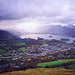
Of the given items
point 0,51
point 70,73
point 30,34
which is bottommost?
point 70,73

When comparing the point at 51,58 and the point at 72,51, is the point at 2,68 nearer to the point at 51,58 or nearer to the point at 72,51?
the point at 51,58

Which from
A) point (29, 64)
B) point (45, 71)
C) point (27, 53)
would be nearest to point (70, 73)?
point (45, 71)

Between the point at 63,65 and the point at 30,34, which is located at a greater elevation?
the point at 30,34

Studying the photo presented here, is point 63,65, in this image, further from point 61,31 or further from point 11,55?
point 61,31

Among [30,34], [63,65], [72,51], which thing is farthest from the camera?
[30,34]

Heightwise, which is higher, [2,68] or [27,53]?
[27,53]

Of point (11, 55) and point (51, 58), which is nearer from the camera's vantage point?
point (51, 58)

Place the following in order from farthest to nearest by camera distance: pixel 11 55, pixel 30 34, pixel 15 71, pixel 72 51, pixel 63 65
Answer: pixel 30 34 < pixel 72 51 < pixel 11 55 < pixel 63 65 < pixel 15 71

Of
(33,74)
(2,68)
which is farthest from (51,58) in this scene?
(2,68)

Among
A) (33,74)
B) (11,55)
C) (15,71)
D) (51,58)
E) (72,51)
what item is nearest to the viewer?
(33,74)
